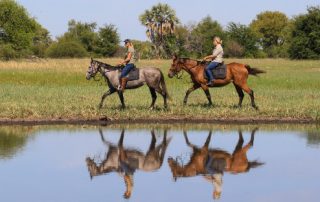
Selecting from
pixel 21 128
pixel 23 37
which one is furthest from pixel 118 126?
pixel 23 37

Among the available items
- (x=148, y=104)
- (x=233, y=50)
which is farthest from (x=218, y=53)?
(x=233, y=50)

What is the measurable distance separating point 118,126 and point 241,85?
4.48 metres

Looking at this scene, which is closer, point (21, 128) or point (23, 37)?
point (21, 128)

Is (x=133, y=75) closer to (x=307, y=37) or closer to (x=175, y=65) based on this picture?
(x=175, y=65)

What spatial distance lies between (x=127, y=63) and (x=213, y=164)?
26.0ft

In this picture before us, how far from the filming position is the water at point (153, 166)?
970 cm

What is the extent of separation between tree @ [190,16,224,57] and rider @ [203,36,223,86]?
5157cm

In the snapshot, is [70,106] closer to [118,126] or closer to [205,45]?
[118,126]

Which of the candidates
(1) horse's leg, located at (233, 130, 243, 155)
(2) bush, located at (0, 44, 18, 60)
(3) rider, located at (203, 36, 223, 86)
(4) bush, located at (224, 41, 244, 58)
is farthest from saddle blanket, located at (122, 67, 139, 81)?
(4) bush, located at (224, 41, 244, 58)

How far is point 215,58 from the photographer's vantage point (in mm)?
19891

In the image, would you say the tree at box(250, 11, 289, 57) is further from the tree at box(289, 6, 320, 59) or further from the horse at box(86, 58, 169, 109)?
the horse at box(86, 58, 169, 109)

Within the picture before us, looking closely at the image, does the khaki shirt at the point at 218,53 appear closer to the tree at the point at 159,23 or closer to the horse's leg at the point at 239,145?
the horse's leg at the point at 239,145

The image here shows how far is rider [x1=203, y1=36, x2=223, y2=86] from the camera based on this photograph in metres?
19.7

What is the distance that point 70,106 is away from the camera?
64.7 ft
